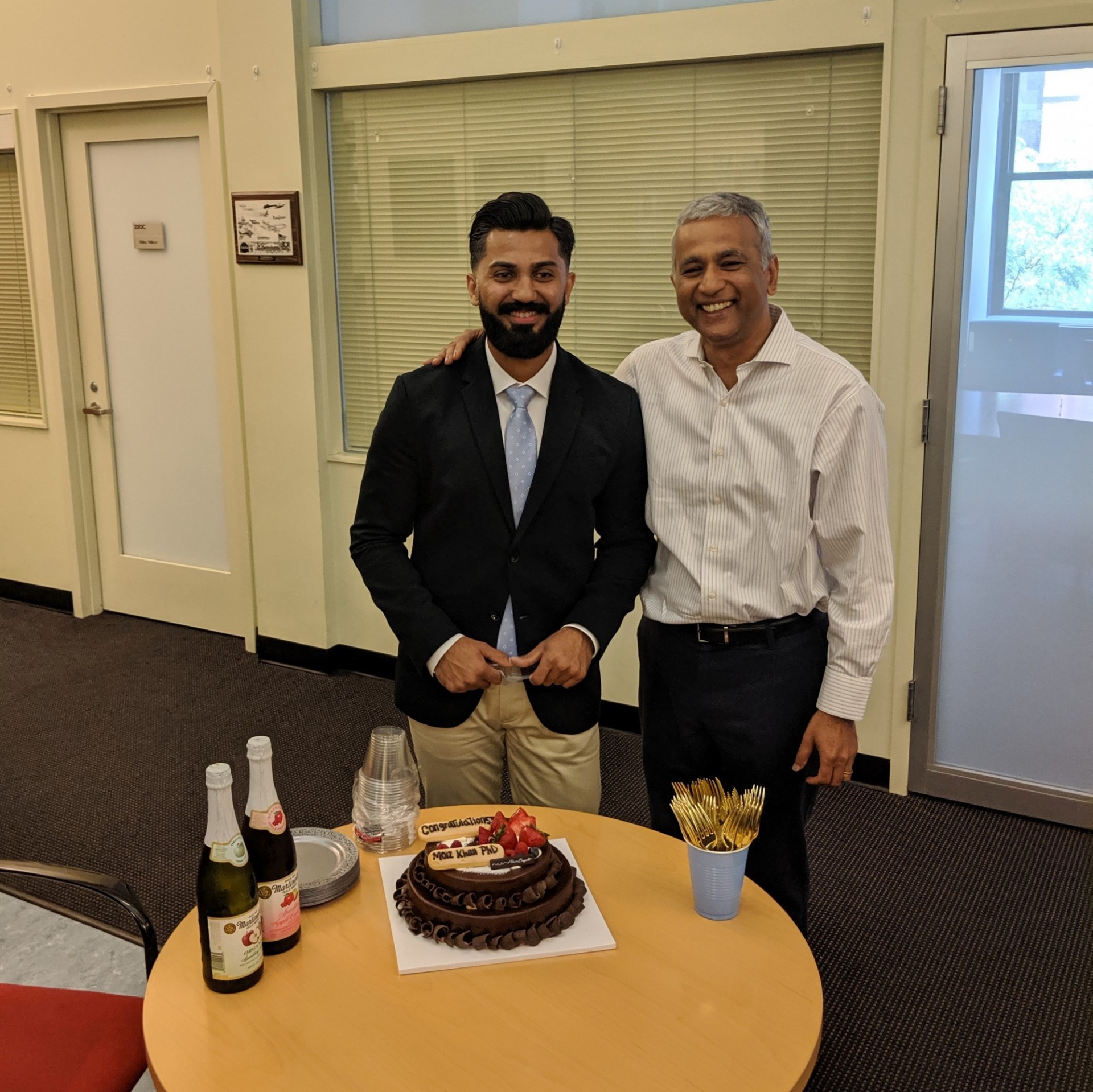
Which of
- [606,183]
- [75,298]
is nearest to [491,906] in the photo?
[606,183]

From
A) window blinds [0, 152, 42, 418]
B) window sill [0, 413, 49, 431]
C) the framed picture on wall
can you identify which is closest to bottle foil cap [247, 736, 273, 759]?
the framed picture on wall

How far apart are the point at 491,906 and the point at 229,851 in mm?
378

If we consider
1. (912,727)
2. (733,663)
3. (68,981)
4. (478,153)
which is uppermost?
(478,153)

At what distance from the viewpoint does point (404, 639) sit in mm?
2080

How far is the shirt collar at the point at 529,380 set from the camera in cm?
208

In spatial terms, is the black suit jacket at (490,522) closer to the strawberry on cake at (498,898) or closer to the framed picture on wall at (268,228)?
the strawberry on cake at (498,898)

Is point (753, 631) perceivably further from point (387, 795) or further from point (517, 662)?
point (387, 795)

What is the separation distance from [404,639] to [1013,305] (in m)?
2.05

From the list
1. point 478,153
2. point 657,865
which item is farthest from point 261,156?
point 657,865

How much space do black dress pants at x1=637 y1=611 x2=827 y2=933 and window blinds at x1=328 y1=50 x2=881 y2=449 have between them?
5.18 ft

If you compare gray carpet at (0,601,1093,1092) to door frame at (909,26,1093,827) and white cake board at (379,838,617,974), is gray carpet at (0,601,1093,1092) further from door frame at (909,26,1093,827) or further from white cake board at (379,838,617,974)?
white cake board at (379,838,617,974)

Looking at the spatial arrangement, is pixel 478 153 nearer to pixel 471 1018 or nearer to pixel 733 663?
pixel 733 663

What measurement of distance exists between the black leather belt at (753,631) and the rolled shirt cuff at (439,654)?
1.49 ft

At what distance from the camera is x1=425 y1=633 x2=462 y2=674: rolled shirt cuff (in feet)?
6.59
